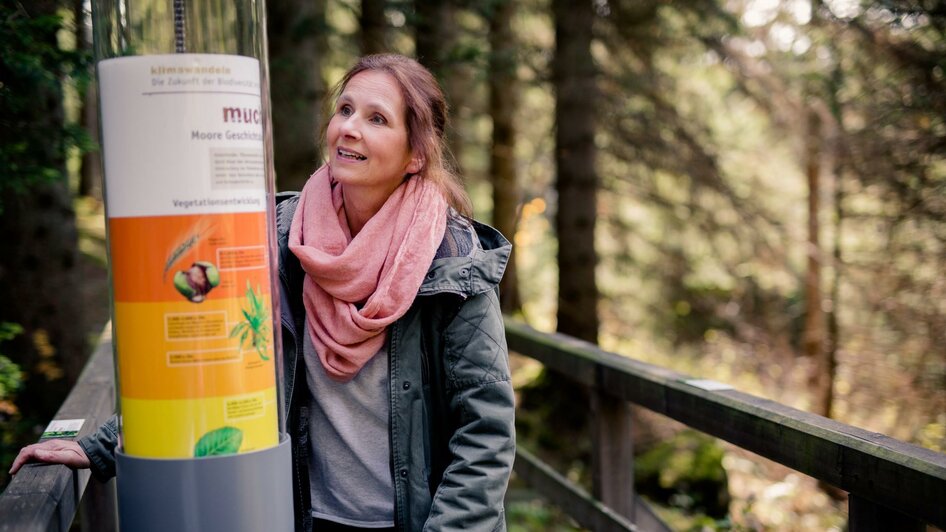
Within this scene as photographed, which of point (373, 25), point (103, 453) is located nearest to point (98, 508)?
point (103, 453)

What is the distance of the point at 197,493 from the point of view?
6.73 feet

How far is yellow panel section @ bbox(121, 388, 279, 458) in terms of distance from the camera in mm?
2037

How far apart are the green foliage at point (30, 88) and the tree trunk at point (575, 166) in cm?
493

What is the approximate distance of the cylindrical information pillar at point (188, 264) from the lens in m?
1.98

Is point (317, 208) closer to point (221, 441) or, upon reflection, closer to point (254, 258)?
point (254, 258)

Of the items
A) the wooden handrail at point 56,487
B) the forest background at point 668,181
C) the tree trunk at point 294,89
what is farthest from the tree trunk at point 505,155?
the wooden handrail at point 56,487

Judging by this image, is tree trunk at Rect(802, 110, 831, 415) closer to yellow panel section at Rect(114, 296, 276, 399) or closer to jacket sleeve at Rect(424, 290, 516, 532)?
jacket sleeve at Rect(424, 290, 516, 532)

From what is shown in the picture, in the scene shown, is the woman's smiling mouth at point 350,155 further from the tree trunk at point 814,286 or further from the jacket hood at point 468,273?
the tree trunk at point 814,286

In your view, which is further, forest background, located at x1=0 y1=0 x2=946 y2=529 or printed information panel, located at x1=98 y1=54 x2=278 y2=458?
forest background, located at x1=0 y1=0 x2=946 y2=529

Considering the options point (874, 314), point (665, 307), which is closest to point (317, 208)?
point (874, 314)

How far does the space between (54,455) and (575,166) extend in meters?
6.71

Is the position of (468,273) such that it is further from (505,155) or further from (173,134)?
(505,155)

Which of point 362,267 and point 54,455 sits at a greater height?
point 362,267

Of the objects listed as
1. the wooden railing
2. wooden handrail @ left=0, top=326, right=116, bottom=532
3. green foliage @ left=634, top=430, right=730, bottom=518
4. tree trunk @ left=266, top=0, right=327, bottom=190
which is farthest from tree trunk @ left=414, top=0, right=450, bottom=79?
wooden handrail @ left=0, top=326, right=116, bottom=532
